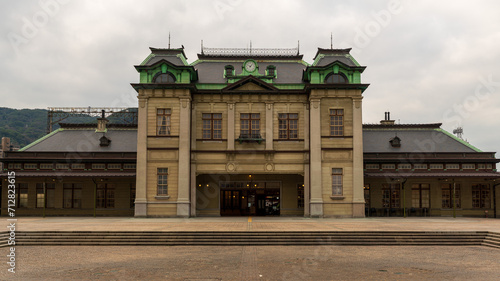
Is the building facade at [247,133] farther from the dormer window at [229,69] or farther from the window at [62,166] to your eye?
the window at [62,166]

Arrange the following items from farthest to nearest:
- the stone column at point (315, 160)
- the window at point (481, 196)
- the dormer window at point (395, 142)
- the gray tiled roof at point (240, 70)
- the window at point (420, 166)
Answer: the dormer window at point (395, 142) → the window at point (420, 166) → the window at point (481, 196) → the gray tiled roof at point (240, 70) → the stone column at point (315, 160)

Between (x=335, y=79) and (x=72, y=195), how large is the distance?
24.4m

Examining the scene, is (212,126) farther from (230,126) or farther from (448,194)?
(448,194)

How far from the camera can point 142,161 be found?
33.8m

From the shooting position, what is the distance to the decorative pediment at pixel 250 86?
1373 inches

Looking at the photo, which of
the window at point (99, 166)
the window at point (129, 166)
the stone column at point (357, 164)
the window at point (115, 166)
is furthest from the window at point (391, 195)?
the window at point (99, 166)

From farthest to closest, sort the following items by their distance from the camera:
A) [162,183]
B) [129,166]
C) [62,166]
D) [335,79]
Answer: [62,166] < [129,166] < [335,79] < [162,183]

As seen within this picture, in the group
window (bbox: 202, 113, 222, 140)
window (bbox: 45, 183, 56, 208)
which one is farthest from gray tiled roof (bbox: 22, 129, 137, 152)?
window (bbox: 202, 113, 222, 140)

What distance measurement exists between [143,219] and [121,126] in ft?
42.4

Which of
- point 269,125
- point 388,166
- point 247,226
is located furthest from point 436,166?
point 247,226

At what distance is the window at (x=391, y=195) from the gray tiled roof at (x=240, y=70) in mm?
11853

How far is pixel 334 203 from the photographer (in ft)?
111

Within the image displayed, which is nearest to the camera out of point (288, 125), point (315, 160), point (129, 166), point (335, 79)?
point (315, 160)

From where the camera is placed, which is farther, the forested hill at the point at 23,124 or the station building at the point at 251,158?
the forested hill at the point at 23,124
